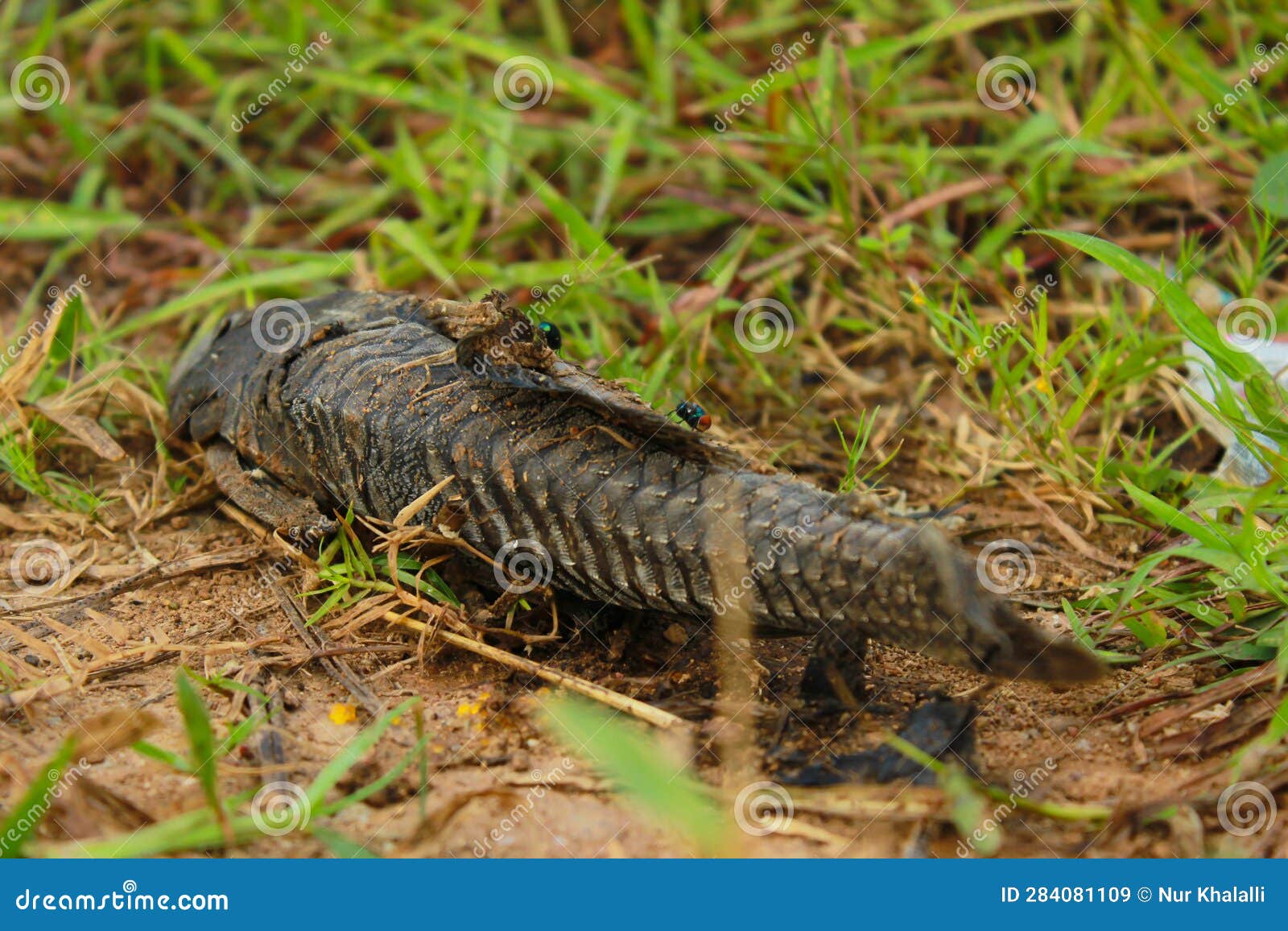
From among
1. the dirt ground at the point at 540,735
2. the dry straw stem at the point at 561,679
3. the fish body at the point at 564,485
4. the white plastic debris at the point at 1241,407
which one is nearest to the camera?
the dirt ground at the point at 540,735

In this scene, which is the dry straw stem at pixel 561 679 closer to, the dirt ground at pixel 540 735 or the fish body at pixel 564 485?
the dirt ground at pixel 540 735

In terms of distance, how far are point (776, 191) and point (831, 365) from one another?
81cm

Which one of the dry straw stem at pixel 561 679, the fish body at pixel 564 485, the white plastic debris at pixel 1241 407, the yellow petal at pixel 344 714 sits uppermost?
the white plastic debris at pixel 1241 407

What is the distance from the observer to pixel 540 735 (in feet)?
8.92

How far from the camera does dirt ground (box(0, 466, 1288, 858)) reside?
238 centimetres

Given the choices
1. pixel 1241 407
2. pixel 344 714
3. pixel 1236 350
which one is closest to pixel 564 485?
pixel 344 714

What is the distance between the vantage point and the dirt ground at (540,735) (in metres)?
2.38

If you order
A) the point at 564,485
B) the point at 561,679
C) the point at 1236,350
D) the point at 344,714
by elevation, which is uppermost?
the point at 1236,350

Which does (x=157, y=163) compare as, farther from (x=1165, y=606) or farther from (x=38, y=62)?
(x=1165, y=606)

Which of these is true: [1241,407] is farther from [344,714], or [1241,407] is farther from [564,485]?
[344,714]

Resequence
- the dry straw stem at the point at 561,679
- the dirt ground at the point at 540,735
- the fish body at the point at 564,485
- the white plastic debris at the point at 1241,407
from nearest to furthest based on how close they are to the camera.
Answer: the dirt ground at the point at 540,735
the fish body at the point at 564,485
the dry straw stem at the point at 561,679
the white plastic debris at the point at 1241,407

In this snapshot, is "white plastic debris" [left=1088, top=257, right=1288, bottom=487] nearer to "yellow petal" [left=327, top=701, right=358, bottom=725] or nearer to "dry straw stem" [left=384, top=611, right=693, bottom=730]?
"dry straw stem" [left=384, top=611, right=693, bottom=730]

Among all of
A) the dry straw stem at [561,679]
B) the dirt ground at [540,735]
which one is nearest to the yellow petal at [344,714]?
the dirt ground at [540,735]

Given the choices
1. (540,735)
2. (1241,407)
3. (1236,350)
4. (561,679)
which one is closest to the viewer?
(540,735)
